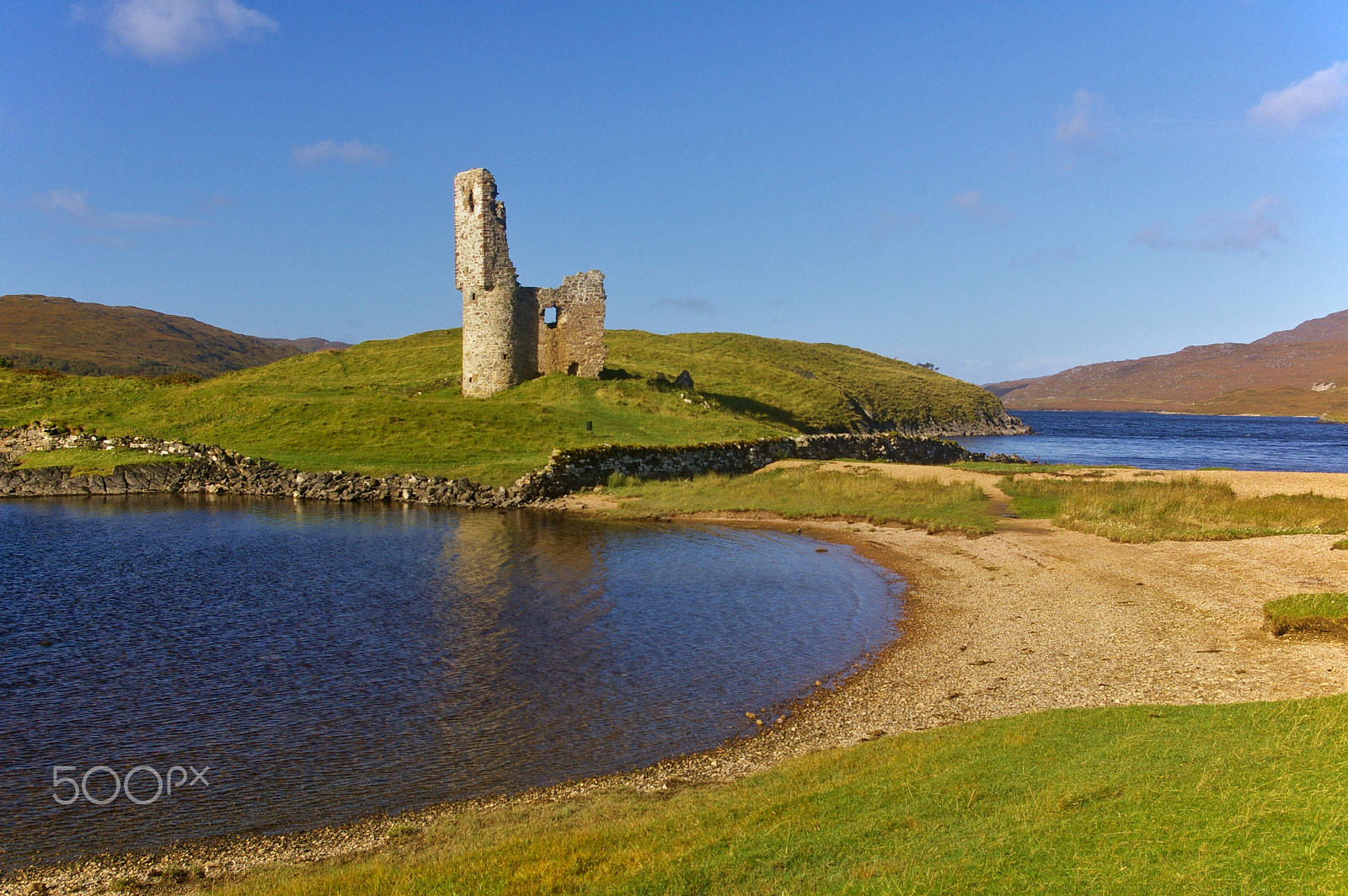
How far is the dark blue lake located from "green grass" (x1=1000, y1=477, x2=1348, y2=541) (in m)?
25.8

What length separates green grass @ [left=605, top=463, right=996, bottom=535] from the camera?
94.8 ft

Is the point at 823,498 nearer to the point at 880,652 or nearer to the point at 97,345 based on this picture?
the point at 880,652

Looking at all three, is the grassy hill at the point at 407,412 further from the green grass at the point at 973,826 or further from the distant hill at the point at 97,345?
the distant hill at the point at 97,345

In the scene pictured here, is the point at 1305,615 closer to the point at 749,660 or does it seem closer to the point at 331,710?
the point at 749,660

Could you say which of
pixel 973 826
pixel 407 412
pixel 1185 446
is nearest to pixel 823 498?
pixel 407 412

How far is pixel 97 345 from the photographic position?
532 ft

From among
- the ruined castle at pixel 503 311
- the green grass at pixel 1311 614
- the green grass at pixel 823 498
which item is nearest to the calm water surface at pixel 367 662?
the green grass at pixel 823 498

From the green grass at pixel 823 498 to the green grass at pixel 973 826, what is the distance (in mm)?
18824

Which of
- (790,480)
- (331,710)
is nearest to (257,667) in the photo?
(331,710)

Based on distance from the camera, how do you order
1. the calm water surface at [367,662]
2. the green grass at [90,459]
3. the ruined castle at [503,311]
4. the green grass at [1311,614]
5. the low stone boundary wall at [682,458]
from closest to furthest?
1. the calm water surface at [367,662]
2. the green grass at [1311,614]
3. the low stone boundary wall at [682,458]
4. the green grass at [90,459]
5. the ruined castle at [503,311]

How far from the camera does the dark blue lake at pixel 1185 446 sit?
58156mm

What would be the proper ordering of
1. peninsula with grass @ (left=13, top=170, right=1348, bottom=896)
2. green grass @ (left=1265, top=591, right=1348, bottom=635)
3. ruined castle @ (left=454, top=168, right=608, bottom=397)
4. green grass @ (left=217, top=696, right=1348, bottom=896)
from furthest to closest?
1. ruined castle @ (left=454, top=168, right=608, bottom=397)
2. green grass @ (left=1265, top=591, right=1348, bottom=635)
3. peninsula with grass @ (left=13, top=170, right=1348, bottom=896)
4. green grass @ (left=217, top=696, right=1348, bottom=896)

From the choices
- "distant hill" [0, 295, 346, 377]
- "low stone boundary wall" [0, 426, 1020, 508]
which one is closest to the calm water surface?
"low stone boundary wall" [0, 426, 1020, 508]

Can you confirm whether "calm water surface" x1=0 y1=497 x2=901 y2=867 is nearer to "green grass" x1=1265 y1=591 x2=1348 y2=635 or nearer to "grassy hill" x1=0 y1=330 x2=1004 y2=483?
"green grass" x1=1265 y1=591 x2=1348 y2=635
